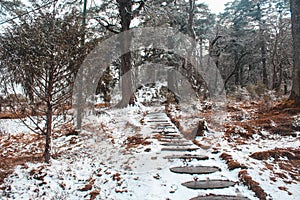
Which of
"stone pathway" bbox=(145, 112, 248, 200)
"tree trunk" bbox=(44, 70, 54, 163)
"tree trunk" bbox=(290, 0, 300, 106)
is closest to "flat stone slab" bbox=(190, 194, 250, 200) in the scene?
"stone pathway" bbox=(145, 112, 248, 200)

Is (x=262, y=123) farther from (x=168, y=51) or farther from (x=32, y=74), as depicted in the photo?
(x=168, y=51)

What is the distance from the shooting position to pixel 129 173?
3.35 metres

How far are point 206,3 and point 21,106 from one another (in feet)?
51.8

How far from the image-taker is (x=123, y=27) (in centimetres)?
955

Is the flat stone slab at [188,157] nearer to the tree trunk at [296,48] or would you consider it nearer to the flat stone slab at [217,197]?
the flat stone slab at [217,197]

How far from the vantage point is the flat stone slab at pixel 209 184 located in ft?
9.16

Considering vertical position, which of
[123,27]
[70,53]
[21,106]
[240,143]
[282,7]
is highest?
[282,7]

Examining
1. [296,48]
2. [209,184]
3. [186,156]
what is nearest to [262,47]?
[296,48]

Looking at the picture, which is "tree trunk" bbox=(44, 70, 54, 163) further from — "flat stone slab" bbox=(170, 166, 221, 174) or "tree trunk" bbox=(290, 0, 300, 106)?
"tree trunk" bbox=(290, 0, 300, 106)

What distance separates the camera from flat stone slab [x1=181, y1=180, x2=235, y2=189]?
9.16 feet

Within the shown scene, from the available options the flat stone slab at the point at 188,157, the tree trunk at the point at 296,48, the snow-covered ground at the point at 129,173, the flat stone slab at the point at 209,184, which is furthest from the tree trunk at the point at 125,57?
the flat stone slab at the point at 209,184

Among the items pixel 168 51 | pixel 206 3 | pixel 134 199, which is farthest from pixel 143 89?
pixel 134 199

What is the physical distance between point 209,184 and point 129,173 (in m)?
1.22

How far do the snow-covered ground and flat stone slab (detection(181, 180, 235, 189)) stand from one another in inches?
2.7
